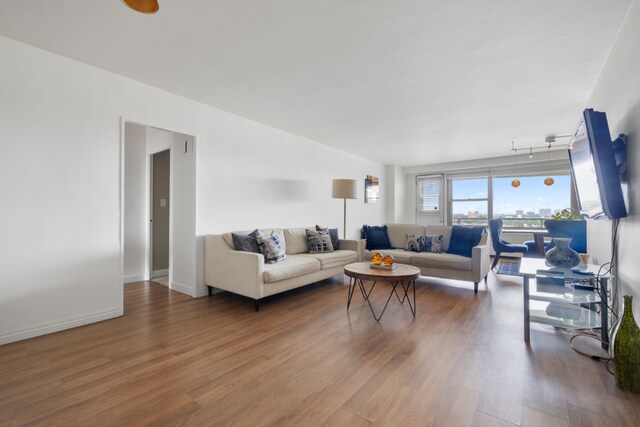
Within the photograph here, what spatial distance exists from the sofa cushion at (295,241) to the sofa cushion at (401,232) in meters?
1.72

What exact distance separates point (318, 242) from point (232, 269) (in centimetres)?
150

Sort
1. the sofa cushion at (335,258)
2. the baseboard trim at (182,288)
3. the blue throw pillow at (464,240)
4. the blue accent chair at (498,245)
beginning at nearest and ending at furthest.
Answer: the baseboard trim at (182,288) → the sofa cushion at (335,258) → the blue throw pillow at (464,240) → the blue accent chair at (498,245)

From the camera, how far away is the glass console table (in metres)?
2.34

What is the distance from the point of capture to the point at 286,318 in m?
2.99

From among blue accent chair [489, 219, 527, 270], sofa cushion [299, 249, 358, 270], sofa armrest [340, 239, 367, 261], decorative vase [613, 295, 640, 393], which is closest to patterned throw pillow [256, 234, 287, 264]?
sofa cushion [299, 249, 358, 270]

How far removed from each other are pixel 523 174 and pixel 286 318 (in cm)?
678

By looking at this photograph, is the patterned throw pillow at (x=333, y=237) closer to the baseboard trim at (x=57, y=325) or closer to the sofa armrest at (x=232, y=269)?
the sofa armrest at (x=232, y=269)

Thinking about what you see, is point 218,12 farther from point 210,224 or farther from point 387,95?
point 210,224

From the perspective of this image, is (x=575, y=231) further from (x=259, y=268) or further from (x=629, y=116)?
(x=259, y=268)

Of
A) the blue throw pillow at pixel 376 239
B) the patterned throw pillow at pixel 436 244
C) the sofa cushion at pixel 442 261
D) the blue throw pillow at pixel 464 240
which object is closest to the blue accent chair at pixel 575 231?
the blue throw pillow at pixel 464 240

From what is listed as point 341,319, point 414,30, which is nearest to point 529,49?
point 414,30

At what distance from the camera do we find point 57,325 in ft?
8.60

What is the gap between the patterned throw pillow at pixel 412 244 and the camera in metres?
4.81

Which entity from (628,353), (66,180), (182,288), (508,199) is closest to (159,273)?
(182,288)
